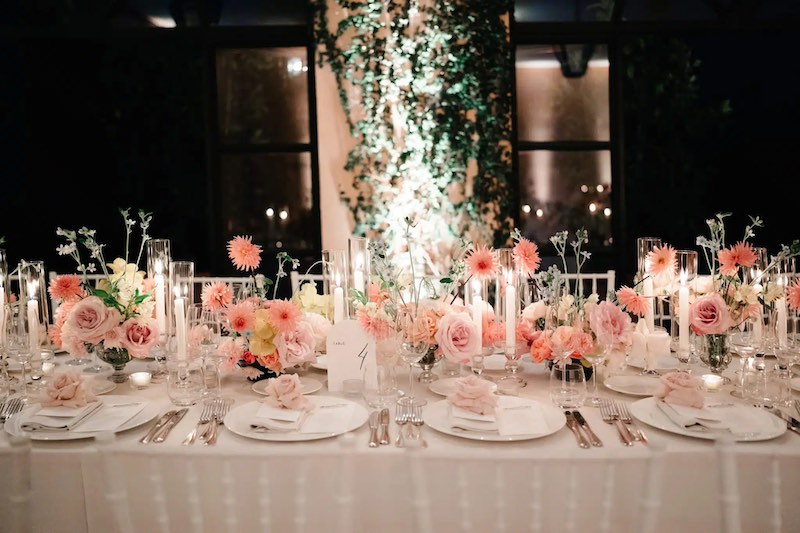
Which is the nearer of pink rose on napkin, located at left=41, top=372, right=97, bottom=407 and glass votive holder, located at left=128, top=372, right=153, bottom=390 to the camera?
pink rose on napkin, located at left=41, top=372, right=97, bottom=407

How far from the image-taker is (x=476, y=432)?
1.73 metres

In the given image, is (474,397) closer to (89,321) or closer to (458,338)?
(458,338)

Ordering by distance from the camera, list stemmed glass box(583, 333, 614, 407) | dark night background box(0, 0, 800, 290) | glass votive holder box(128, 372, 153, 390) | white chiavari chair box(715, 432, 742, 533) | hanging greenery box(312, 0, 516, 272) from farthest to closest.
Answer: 1. dark night background box(0, 0, 800, 290)
2. hanging greenery box(312, 0, 516, 272)
3. glass votive holder box(128, 372, 153, 390)
4. stemmed glass box(583, 333, 614, 407)
5. white chiavari chair box(715, 432, 742, 533)

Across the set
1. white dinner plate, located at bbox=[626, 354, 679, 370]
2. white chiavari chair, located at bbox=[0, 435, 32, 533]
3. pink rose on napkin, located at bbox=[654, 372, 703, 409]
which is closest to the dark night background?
white dinner plate, located at bbox=[626, 354, 679, 370]

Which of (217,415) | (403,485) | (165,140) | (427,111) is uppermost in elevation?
(427,111)

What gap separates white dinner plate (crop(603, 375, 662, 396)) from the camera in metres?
2.04

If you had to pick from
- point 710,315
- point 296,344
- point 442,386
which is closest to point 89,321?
point 296,344

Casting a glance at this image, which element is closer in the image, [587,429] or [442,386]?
[587,429]

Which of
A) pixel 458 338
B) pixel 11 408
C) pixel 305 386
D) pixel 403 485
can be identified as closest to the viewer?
pixel 403 485

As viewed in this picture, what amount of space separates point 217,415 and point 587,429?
0.94m

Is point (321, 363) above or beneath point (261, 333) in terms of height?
beneath

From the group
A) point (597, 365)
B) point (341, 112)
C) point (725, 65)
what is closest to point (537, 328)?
point (597, 365)

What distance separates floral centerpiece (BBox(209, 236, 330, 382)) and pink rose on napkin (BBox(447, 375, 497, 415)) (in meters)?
0.51

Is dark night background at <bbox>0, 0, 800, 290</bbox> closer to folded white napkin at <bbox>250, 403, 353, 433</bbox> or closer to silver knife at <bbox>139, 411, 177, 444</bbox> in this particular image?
silver knife at <bbox>139, 411, 177, 444</bbox>
